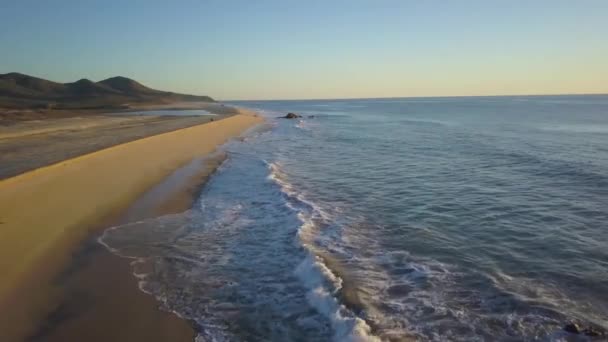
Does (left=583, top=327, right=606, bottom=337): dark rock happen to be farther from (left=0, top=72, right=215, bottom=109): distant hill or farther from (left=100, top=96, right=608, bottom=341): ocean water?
(left=0, top=72, right=215, bottom=109): distant hill

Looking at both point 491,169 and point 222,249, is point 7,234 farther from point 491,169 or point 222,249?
point 491,169

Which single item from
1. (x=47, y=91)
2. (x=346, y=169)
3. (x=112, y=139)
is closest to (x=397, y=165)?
(x=346, y=169)

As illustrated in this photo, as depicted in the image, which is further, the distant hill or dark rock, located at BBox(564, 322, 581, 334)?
the distant hill

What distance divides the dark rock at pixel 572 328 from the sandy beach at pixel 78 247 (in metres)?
5.87

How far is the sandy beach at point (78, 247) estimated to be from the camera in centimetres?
708

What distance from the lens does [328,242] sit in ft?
37.8

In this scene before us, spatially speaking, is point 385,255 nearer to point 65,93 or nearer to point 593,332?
point 593,332

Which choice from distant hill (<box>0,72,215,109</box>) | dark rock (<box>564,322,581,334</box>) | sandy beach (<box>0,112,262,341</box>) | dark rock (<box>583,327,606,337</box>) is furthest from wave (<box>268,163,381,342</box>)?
distant hill (<box>0,72,215,109</box>)

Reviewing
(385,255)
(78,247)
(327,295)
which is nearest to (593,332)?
(327,295)

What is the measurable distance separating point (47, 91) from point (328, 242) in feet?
419

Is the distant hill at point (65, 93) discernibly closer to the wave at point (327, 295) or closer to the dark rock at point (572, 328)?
the wave at point (327, 295)

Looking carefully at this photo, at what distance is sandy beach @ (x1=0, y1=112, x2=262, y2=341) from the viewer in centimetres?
708

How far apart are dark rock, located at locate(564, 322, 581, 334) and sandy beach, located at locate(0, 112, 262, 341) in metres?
5.87

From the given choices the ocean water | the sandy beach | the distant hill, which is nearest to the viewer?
the sandy beach
